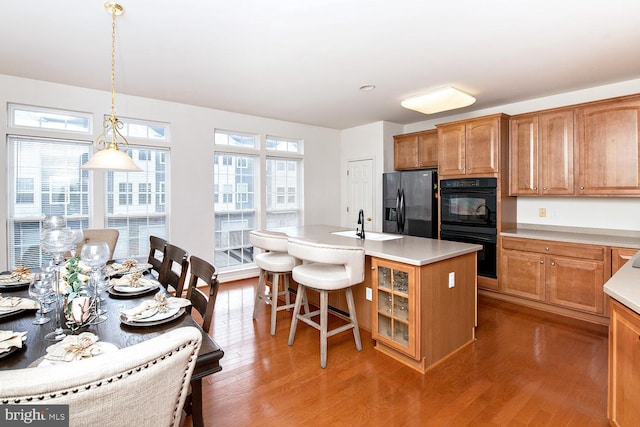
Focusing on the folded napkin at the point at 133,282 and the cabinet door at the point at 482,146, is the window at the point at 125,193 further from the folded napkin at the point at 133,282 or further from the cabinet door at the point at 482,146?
the cabinet door at the point at 482,146

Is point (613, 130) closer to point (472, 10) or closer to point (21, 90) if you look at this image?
point (472, 10)

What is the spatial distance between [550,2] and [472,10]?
0.48 meters

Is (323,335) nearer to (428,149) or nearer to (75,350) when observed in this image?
(75,350)

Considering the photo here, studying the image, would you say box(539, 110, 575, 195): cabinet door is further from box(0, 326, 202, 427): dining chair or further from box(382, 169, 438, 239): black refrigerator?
box(0, 326, 202, 427): dining chair

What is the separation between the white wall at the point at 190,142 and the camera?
11.5 feet

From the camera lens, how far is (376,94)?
399 cm

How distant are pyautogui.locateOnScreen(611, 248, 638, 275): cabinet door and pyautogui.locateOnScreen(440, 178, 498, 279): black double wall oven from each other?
1101 millimetres

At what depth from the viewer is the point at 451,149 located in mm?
4410

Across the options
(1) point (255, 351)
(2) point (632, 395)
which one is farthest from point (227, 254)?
(2) point (632, 395)

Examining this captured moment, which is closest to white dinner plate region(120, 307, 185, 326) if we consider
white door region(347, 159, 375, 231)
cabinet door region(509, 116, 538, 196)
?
cabinet door region(509, 116, 538, 196)

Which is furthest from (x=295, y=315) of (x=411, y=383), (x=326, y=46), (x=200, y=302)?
(x=326, y=46)

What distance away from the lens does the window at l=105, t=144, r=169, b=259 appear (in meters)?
4.10

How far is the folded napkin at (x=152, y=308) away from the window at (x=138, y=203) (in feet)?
9.72

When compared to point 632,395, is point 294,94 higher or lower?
higher
